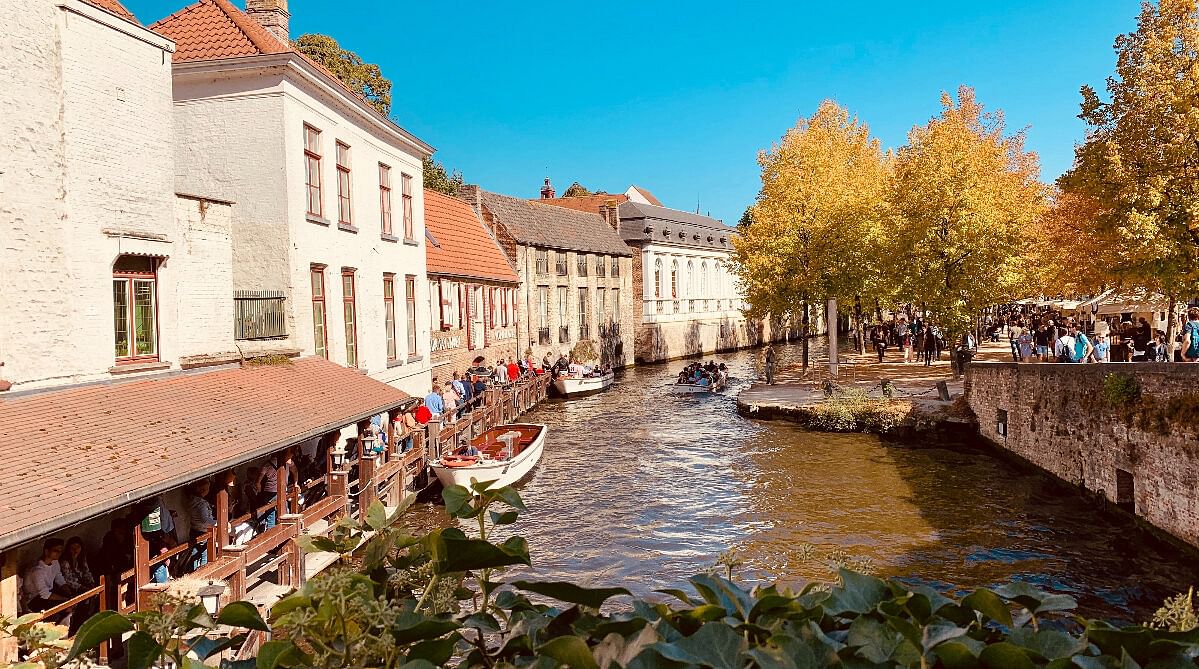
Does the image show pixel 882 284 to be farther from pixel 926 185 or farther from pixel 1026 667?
pixel 1026 667

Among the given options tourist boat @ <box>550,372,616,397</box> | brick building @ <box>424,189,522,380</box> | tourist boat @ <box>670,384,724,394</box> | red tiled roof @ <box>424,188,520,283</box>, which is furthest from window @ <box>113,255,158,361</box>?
tourist boat @ <box>670,384,724,394</box>

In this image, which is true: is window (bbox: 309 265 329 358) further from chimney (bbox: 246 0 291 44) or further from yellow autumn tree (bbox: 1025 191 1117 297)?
yellow autumn tree (bbox: 1025 191 1117 297)

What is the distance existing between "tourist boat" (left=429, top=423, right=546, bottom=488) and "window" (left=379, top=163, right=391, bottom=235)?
6.19 metres

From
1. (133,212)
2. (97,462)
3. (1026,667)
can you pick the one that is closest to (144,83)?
(133,212)

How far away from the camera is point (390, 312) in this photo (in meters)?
23.2

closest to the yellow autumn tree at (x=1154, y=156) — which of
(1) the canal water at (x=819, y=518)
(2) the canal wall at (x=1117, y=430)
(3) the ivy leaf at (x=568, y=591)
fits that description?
(2) the canal wall at (x=1117, y=430)

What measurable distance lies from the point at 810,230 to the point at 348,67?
2580cm

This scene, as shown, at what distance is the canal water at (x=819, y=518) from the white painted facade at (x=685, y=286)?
27.9 m

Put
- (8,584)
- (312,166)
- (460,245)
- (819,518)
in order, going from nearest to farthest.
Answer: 1. (8,584)
2. (819,518)
3. (312,166)
4. (460,245)

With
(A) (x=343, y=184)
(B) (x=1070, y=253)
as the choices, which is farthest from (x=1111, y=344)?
(A) (x=343, y=184)

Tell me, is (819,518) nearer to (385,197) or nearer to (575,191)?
(385,197)

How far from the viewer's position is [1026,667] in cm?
154

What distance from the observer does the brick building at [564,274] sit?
40.8m

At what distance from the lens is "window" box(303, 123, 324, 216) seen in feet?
60.0
